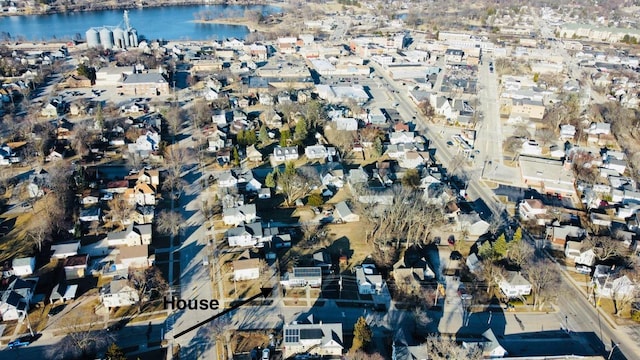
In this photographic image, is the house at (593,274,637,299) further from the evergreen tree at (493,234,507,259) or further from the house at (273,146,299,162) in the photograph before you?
the house at (273,146,299,162)

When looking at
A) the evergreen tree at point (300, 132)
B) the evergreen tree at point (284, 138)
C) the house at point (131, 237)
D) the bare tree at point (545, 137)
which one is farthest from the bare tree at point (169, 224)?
the bare tree at point (545, 137)

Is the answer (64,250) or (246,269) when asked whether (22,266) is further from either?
(246,269)

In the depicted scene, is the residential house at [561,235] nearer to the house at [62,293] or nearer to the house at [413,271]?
the house at [413,271]

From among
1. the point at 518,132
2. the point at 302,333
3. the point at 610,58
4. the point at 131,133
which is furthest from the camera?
the point at 610,58

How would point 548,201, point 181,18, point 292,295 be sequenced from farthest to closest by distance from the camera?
point 181,18, point 548,201, point 292,295

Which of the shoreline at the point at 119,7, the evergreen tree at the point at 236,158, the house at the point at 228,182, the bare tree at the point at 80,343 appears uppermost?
the shoreline at the point at 119,7

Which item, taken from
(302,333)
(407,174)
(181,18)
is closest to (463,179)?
(407,174)

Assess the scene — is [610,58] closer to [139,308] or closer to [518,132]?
[518,132]
